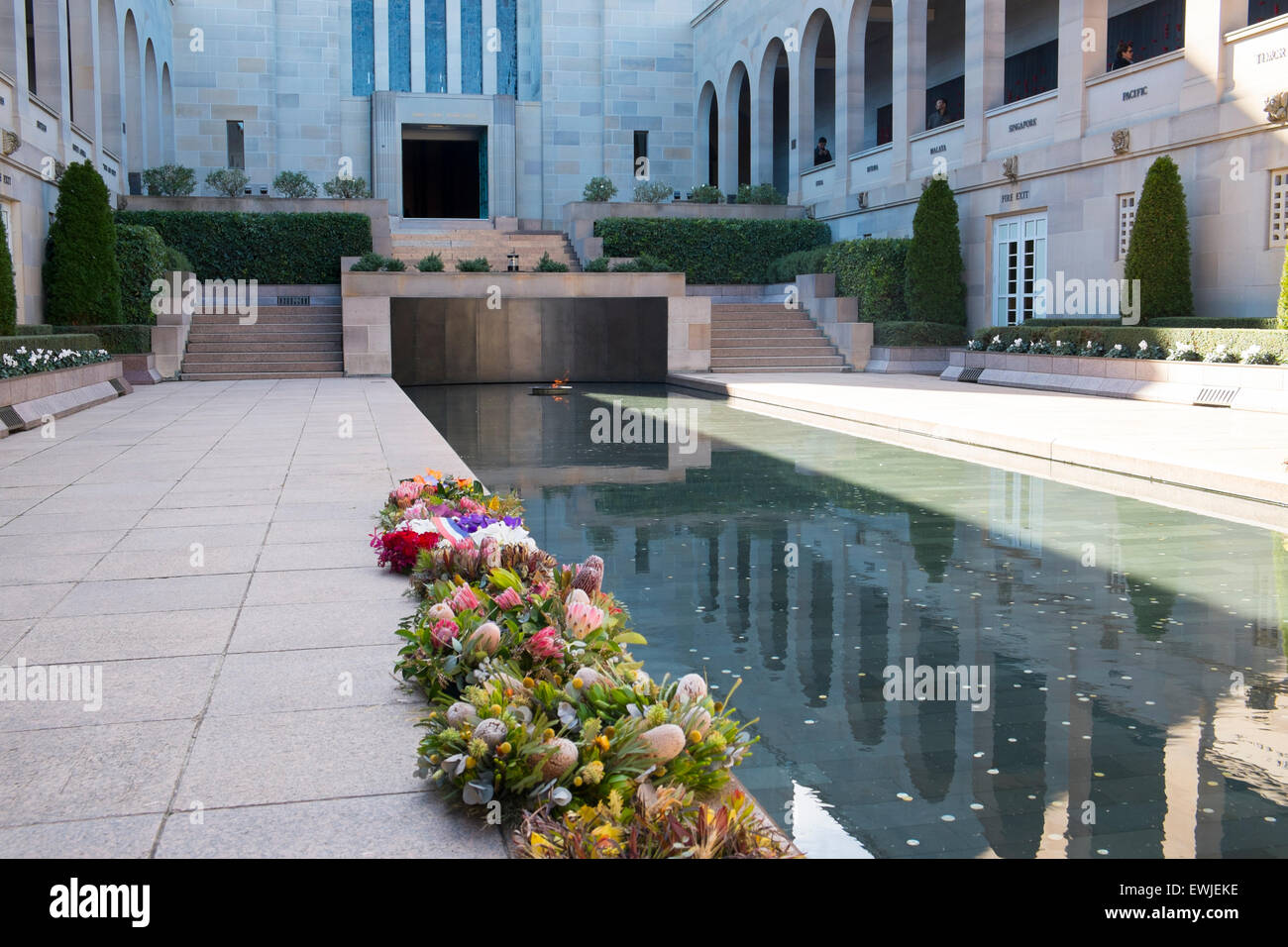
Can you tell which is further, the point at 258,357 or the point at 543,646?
the point at 258,357

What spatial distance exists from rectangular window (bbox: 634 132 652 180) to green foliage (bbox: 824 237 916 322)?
15.6 metres

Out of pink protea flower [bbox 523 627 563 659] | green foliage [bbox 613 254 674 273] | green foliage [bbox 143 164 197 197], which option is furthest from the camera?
green foliage [bbox 143 164 197 197]

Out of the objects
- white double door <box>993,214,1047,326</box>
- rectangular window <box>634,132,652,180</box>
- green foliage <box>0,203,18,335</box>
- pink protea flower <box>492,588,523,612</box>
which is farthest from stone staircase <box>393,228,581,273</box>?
pink protea flower <box>492,588,523,612</box>

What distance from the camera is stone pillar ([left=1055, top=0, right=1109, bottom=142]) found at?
73.8ft

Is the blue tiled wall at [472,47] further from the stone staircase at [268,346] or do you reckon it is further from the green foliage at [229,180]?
the stone staircase at [268,346]

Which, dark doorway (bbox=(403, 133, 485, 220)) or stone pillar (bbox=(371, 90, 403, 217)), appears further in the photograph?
dark doorway (bbox=(403, 133, 485, 220))

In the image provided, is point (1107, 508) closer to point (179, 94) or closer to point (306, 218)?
point (306, 218)

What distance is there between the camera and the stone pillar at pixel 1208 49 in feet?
62.2

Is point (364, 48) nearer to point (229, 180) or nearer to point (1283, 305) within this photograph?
point (229, 180)

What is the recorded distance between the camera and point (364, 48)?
3972 centimetres

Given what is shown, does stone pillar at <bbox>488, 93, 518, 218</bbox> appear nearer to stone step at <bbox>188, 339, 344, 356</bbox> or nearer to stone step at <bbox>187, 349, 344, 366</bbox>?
stone step at <bbox>188, 339, 344, 356</bbox>

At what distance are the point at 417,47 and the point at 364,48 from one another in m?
1.75

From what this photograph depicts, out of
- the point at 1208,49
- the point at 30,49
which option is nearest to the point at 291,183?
the point at 30,49

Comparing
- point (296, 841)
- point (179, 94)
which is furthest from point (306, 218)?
point (296, 841)
